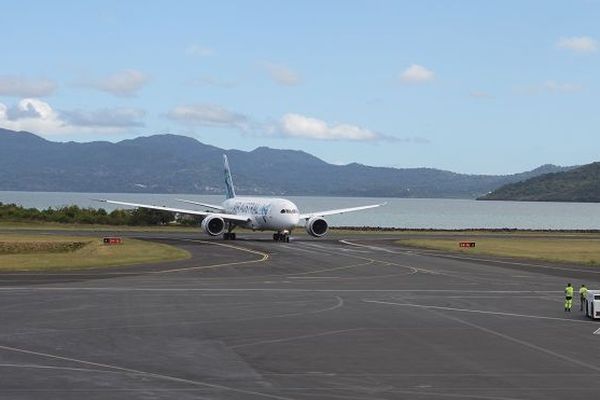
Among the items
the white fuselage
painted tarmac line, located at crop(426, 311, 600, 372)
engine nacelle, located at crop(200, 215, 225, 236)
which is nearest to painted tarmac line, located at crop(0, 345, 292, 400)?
painted tarmac line, located at crop(426, 311, 600, 372)

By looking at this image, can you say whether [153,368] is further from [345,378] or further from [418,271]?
[418,271]

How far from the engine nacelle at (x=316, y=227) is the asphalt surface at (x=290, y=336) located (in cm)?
3614

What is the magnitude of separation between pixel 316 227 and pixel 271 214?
6483mm

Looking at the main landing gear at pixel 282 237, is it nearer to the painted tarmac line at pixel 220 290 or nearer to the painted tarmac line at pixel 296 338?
the painted tarmac line at pixel 220 290

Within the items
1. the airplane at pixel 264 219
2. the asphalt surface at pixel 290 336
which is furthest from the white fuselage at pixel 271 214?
the asphalt surface at pixel 290 336

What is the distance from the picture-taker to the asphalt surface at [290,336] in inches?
770

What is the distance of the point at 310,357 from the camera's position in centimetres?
2331

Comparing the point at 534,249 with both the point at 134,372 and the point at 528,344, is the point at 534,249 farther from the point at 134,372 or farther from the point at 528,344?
the point at 134,372

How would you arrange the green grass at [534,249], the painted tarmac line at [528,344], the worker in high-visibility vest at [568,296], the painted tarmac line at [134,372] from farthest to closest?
the green grass at [534,249], the worker in high-visibility vest at [568,296], the painted tarmac line at [528,344], the painted tarmac line at [134,372]

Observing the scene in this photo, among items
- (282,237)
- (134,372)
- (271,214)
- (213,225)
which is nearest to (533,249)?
(282,237)

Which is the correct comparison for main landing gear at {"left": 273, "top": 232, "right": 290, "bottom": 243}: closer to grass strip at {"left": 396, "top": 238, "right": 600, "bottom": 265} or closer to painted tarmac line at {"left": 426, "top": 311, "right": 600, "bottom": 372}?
grass strip at {"left": 396, "top": 238, "right": 600, "bottom": 265}

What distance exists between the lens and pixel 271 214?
269 feet

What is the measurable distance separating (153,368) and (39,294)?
57.3ft

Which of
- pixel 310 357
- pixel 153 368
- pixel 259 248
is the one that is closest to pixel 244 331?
pixel 310 357
